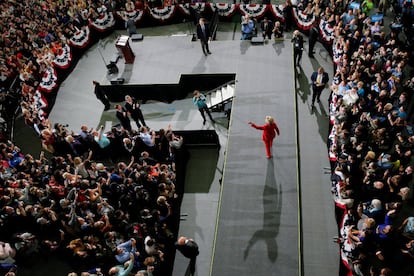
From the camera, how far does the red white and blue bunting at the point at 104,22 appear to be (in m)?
17.6

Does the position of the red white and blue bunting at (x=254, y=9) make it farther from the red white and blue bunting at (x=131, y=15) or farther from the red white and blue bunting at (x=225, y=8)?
the red white and blue bunting at (x=131, y=15)

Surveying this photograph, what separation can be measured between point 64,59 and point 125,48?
3501 mm

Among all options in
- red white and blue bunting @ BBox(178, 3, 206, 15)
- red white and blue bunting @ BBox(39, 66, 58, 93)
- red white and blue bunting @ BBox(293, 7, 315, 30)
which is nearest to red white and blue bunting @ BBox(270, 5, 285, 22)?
red white and blue bunting @ BBox(293, 7, 315, 30)

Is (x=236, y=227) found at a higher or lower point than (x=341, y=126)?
lower

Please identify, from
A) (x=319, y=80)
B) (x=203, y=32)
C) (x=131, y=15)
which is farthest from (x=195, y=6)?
(x=319, y=80)

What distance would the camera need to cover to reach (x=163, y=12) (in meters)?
17.8

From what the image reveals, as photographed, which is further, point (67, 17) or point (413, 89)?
point (67, 17)

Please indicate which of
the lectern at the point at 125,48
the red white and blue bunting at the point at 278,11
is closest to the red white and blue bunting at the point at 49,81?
the lectern at the point at 125,48

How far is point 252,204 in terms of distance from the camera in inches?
361

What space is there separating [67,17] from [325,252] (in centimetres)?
1633

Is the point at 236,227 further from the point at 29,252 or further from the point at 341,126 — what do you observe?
the point at 29,252

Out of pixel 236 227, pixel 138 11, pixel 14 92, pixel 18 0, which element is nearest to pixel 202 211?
pixel 236 227

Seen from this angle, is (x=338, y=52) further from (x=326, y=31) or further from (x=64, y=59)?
(x=64, y=59)

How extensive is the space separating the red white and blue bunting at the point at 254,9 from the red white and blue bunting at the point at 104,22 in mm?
6601
